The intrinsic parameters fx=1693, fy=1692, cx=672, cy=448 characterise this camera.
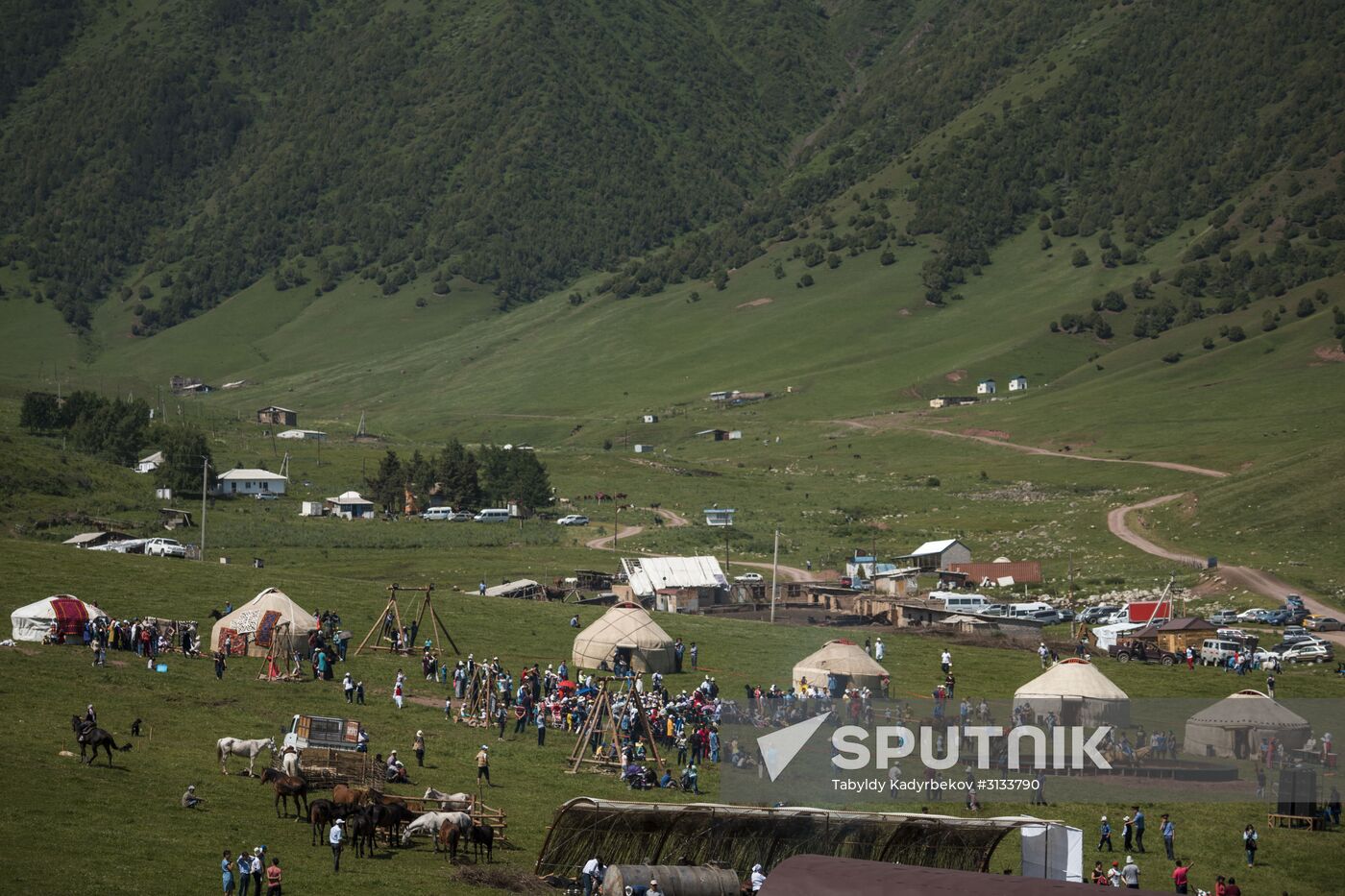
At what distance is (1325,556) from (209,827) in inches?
3450

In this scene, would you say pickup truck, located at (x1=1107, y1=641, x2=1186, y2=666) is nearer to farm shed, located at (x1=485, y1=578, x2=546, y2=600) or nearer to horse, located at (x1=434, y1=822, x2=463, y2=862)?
farm shed, located at (x1=485, y1=578, x2=546, y2=600)

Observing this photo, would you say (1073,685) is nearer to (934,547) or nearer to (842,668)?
(842,668)

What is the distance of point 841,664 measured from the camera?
64125 mm

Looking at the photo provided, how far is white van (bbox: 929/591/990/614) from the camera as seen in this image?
93.6 metres

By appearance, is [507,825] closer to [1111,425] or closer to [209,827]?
[209,827]

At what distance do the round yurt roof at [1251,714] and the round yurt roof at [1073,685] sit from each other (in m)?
4.02

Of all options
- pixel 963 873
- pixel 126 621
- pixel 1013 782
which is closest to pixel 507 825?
pixel 1013 782

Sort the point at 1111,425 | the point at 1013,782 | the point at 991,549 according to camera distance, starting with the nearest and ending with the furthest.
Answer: the point at 1013,782, the point at 991,549, the point at 1111,425

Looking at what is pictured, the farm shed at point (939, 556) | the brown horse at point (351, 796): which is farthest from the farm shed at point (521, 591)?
the brown horse at point (351, 796)

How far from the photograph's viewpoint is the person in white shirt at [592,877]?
116 ft

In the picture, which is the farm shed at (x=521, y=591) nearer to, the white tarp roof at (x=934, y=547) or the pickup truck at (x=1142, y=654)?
A: the pickup truck at (x=1142, y=654)

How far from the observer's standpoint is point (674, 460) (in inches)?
7244

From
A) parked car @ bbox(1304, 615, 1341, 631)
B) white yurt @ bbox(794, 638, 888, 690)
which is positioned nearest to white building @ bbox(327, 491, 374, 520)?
parked car @ bbox(1304, 615, 1341, 631)

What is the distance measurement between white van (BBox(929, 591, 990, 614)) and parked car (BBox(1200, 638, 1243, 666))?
1682 centimetres
